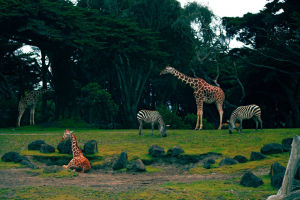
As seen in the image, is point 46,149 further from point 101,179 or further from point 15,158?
point 101,179

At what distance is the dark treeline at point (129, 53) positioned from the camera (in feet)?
94.1

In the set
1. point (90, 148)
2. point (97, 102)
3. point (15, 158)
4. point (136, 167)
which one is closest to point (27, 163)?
point (15, 158)

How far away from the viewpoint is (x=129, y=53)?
32.5 meters

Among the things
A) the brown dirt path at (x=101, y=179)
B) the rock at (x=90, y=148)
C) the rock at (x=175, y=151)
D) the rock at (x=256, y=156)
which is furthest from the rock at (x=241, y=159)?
the rock at (x=90, y=148)

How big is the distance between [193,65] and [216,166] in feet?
91.9

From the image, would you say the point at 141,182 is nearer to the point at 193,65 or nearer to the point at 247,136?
the point at 247,136

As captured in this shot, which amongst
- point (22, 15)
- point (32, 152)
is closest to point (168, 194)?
point (32, 152)

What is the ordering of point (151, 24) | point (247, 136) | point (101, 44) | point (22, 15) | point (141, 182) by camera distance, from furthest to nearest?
point (151, 24)
point (101, 44)
point (22, 15)
point (247, 136)
point (141, 182)

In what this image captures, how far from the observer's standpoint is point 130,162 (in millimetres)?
15875

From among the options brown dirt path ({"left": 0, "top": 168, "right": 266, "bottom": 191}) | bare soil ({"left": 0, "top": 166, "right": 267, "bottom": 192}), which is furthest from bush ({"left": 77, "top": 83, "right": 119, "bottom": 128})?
brown dirt path ({"left": 0, "top": 168, "right": 266, "bottom": 191})

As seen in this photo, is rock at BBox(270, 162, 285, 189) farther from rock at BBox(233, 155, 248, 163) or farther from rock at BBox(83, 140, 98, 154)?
rock at BBox(83, 140, 98, 154)

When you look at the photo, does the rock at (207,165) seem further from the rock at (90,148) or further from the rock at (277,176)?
the rock at (90,148)

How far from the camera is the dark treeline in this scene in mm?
28694

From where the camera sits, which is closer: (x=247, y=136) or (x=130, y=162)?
(x=130, y=162)
